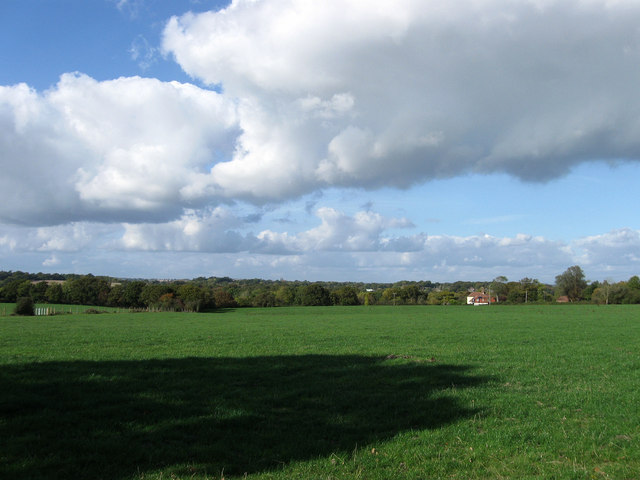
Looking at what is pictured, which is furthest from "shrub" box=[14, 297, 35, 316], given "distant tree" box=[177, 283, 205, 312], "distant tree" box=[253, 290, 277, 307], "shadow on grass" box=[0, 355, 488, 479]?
"shadow on grass" box=[0, 355, 488, 479]

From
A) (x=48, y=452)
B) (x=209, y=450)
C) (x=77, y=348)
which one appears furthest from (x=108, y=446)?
(x=77, y=348)

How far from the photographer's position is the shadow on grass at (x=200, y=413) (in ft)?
22.1

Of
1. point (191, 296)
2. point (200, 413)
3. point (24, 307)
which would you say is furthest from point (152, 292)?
point (200, 413)

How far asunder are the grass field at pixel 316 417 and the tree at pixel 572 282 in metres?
129

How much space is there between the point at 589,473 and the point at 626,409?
4395 mm

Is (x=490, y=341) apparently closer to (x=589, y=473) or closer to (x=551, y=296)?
(x=589, y=473)

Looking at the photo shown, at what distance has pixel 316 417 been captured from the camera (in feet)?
29.8

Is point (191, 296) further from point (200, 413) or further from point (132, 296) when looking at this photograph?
point (200, 413)

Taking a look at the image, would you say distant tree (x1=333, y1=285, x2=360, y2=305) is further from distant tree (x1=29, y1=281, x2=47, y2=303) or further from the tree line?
distant tree (x1=29, y1=281, x2=47, y2=303)

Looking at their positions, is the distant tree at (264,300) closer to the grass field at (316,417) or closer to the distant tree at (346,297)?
the distant tree at (346,297)

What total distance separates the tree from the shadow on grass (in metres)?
134

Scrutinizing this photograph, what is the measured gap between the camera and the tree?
130875 mm

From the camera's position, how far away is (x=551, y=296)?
5098 inches

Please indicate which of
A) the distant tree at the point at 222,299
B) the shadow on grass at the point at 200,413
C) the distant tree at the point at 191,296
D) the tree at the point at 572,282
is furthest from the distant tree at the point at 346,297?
the shadow on grass at the point at 200,413
